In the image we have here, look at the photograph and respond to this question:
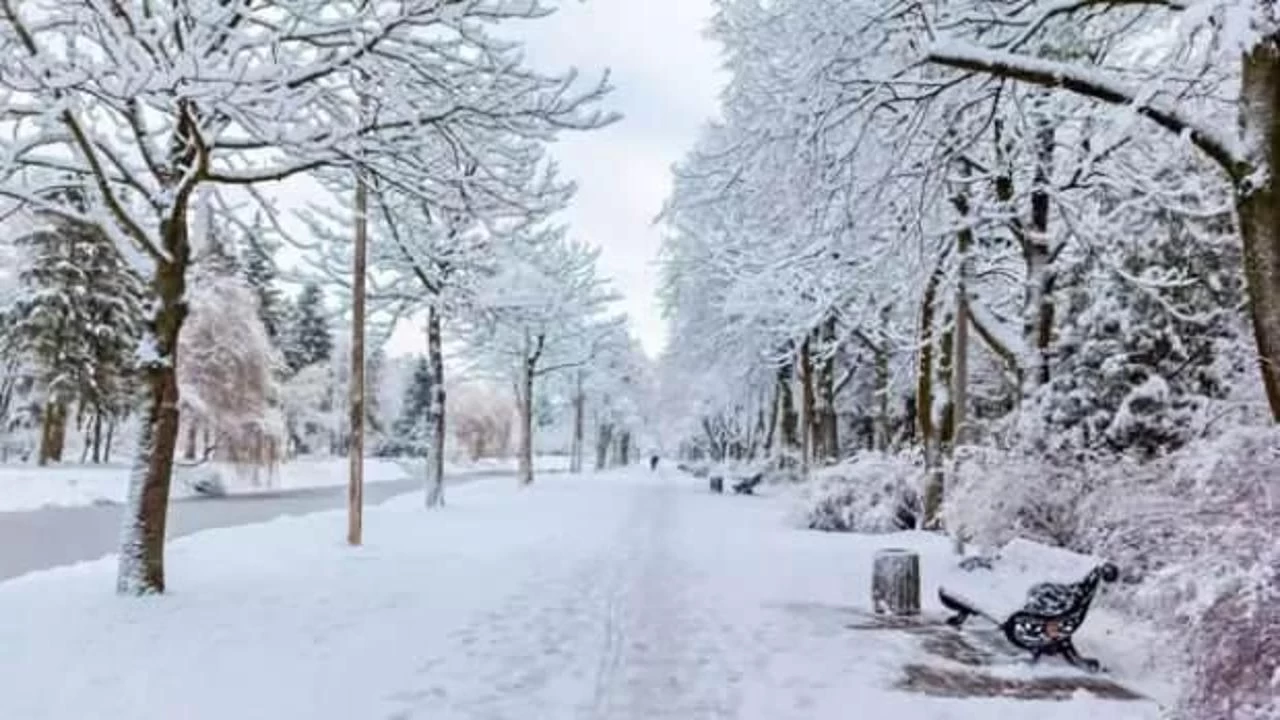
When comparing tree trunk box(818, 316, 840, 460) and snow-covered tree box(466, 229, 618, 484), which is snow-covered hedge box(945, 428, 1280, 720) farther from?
tree trunk box(818, 316, 840, 460)

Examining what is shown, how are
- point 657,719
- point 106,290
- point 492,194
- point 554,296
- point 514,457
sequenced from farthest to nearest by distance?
point 514,457 < point 106,290 < point 554,296 < point 492,194 < point 657,719

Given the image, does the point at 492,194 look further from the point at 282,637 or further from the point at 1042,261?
the point at 1042,261

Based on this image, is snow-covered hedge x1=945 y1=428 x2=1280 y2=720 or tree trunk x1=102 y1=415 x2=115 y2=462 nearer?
snow-covered hedge x1=945 y1=428 x2=1280 y2=720

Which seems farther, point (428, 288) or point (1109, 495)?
point (428, 288)

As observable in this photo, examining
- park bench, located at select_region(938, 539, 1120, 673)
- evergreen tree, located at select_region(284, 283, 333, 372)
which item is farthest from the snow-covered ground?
park bench, located at select_region(938, 539, 1120, 673)

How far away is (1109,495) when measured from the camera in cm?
903

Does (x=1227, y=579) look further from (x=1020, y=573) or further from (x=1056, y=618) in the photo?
(x=1020, y=573)

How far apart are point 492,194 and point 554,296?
20803 mm

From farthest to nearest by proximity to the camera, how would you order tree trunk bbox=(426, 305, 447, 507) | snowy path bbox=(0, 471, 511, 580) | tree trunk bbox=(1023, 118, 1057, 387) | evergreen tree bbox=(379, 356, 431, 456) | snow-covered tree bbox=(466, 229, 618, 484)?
evergreen tree bbox=(379, 356, 431, 456) → snow-covered tree bbox=(466, 229, 618, 484) → tree trunk bbox=(426, 305, 447, 507) → snowy path bbox=(0, 471, 511, 580) → tree trunk bbox=(1023, 118, 1057, 387)

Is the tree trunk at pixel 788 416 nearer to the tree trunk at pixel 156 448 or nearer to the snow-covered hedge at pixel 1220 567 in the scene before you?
the tree trunk at pixel 156 448

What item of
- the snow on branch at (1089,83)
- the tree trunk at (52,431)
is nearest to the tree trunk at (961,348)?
the snow on branch at (1089,83)

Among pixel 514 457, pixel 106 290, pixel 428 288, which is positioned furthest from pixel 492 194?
pixel 514 457

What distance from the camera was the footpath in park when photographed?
629 cm

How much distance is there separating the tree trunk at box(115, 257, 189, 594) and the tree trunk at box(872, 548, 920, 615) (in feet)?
21.2
